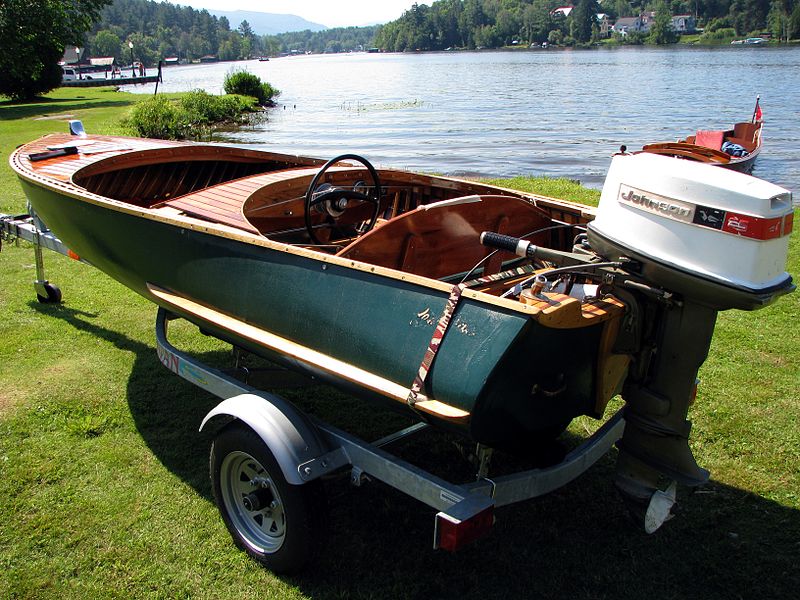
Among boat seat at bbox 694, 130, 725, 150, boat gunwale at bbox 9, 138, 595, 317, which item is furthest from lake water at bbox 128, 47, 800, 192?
boat gunwale at bbox 9, 138, 595, 317

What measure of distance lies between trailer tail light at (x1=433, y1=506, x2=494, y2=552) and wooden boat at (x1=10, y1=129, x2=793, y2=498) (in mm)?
310

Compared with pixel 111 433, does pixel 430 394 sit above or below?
above

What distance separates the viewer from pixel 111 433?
4605mm

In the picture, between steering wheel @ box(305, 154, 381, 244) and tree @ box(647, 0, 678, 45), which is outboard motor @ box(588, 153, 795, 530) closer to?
steering wheel @ box(305, 154, 381, 244)

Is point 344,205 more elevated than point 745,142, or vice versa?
point 344,205

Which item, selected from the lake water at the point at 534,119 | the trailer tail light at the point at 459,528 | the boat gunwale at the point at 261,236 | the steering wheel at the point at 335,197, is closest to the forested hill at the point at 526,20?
the lake water at the point at 534,119

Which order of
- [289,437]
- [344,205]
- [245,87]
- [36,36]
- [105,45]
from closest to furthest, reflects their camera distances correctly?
1. [289,437]
2. [344,205]
3. [36,36]
4. [245,87]
5. [105,45]

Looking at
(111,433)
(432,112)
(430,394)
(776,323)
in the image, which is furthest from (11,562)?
(432,112)

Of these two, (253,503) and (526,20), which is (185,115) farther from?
(526,20)

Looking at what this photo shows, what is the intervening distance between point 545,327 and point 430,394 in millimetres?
568

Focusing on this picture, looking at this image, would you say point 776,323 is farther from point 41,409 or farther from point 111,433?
point 41,409

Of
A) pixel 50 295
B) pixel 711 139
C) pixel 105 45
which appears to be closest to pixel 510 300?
pixel 50 295

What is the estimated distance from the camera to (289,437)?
321 centimetres

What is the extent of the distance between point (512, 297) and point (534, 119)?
30307 mm
